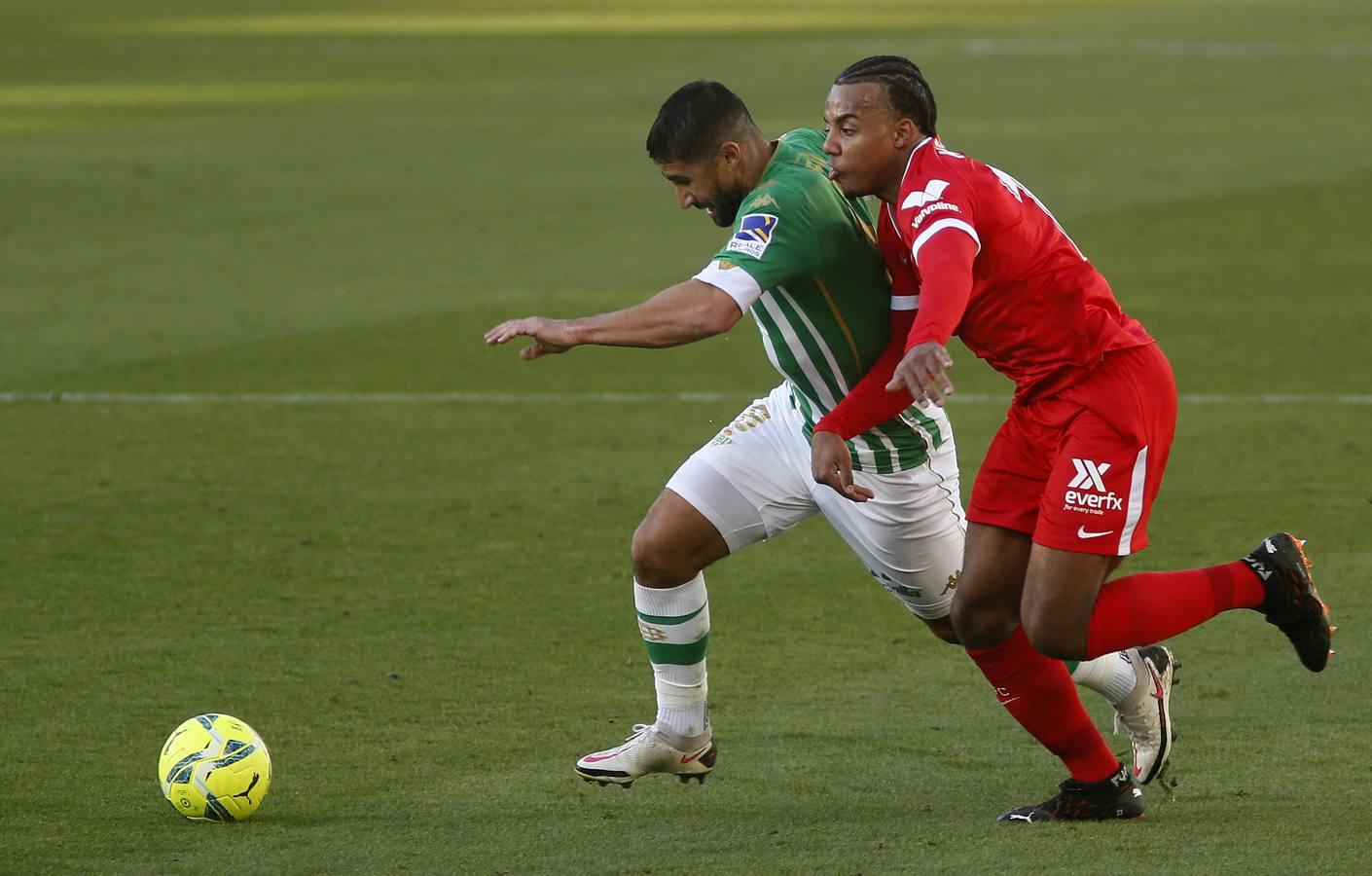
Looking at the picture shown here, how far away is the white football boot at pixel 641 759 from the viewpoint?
5.62 m

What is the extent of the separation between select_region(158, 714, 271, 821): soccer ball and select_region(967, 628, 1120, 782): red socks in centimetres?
188

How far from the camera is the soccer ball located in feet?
17.6

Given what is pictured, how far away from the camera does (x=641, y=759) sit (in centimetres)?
563

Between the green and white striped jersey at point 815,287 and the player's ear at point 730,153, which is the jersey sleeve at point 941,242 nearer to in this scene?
the green and white striped jersey at point 815,287

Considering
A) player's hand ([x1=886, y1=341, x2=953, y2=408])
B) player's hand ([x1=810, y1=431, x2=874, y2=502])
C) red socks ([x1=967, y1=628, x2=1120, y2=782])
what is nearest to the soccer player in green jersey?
player's hand ([x1=810, y1=431, x2=874, y2=502])

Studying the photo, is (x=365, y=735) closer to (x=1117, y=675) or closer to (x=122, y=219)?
(x=1117, y=675)

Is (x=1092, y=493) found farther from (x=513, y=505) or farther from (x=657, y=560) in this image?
(x=513, y=505)

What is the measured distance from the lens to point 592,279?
1437 cm

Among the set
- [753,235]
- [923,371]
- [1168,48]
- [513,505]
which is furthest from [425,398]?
[1168,48]

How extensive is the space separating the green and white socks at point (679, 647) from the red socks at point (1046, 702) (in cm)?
77

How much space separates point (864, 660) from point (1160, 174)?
12398 mm

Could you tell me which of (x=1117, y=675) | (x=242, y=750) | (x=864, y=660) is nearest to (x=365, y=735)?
(x=242, y=750)

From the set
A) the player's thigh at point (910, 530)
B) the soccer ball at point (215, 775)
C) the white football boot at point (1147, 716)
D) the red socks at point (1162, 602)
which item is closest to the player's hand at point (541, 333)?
the player's thigh at point (910, 530)

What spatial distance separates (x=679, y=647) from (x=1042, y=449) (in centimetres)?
117
